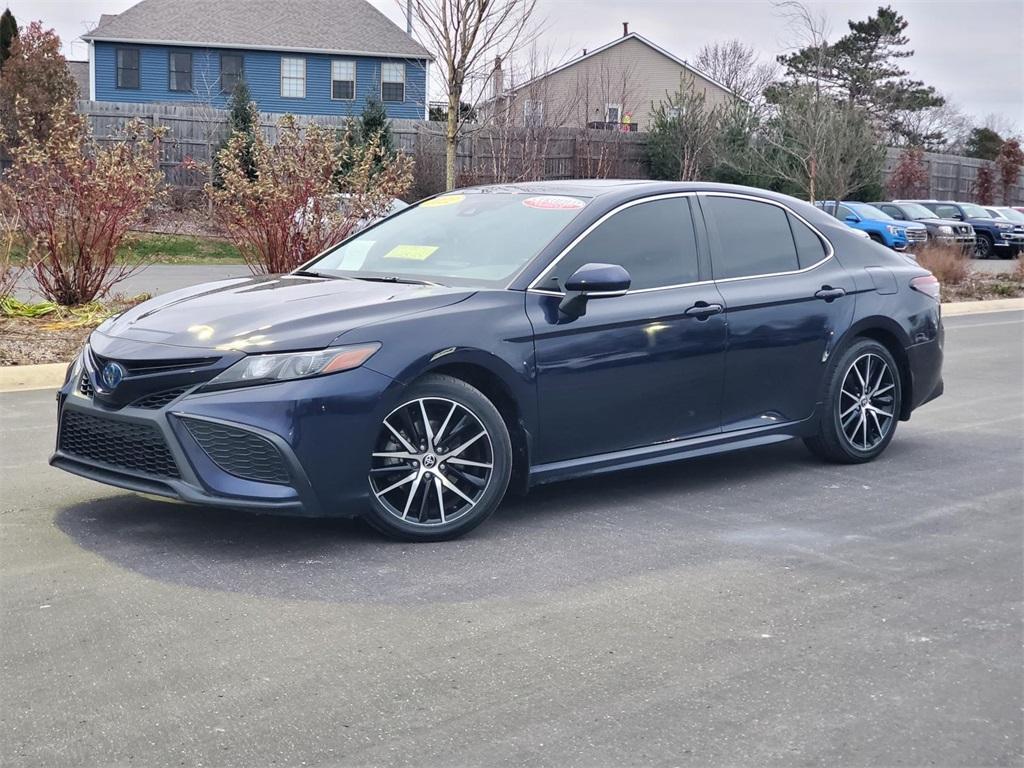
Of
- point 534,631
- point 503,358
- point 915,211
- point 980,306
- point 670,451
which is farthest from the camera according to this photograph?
point 915,211

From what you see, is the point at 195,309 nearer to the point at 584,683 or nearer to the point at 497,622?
the point at 497,622

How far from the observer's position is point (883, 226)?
33281 mm

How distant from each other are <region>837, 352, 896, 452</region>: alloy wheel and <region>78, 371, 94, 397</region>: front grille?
4061mm

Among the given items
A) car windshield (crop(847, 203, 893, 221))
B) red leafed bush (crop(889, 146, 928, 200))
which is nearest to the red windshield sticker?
car windshield (crop(847, 203, 893, 221))

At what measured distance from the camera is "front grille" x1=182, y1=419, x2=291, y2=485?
5.29m

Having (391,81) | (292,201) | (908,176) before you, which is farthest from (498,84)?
(908,176)

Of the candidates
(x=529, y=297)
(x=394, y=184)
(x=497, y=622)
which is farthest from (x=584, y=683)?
(x=394, y=184)

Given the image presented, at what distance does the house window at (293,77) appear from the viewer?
156 feet

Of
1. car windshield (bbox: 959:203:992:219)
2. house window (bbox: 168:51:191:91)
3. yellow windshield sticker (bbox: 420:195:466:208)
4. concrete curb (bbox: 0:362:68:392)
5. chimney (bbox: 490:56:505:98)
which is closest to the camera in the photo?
yellow windshield sticker (bbox: 420:195:466:208)

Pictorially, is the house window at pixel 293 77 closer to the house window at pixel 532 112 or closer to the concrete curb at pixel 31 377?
the house window at pixel 532 112

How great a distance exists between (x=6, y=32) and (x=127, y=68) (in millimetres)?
8346

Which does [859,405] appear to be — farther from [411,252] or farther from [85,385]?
[85,385]

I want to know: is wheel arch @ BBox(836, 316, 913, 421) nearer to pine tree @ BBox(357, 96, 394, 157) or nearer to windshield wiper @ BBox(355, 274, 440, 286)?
windshield wiper @ BBox(355, 274, 440, 286)

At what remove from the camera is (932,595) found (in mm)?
5219
